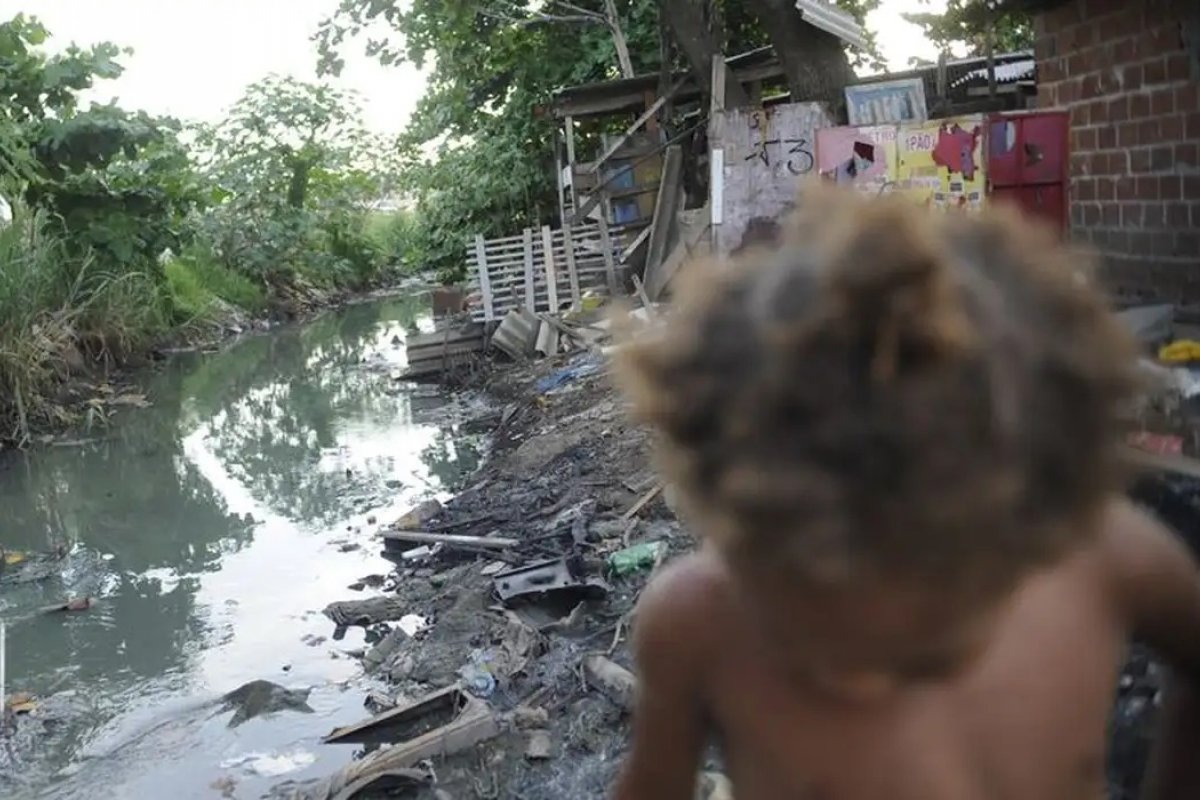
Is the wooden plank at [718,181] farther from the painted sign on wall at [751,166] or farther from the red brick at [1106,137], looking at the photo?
the red brick at [1106,137]

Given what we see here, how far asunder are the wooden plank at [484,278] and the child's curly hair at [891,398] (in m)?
12.5

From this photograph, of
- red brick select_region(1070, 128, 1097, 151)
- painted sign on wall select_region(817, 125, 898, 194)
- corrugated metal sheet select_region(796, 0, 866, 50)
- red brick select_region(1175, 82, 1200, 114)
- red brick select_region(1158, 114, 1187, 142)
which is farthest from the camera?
corrugated metal sheet select_region(796, 0, 866, 50)

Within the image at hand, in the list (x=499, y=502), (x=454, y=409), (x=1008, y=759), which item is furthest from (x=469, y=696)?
(x=454, y=409)

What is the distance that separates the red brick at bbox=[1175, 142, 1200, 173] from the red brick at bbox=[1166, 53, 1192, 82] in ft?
0.66

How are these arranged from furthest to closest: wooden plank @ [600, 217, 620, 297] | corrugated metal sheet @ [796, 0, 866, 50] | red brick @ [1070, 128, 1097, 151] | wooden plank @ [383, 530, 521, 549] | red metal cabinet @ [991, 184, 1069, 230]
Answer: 1. wooden plank @ [600, 217, 620, 297]
2. corrugated metal sheet @ [796, 0, 866, 50]
3. wooden plank @ [383, 530, 521, 549]
4. red metal cabinet @ [991, 184, 1069, 230]
5. red brick @ [1070, 128, 1097, 151]

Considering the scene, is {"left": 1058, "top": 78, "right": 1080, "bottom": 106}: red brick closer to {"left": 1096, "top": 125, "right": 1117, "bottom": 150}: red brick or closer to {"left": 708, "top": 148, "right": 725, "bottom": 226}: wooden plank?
{"left": 1096, "top": 125, "right": 1117, "bottom": 150}: red brick

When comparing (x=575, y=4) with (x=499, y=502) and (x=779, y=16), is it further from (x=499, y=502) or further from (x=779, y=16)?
(x=499, y=502)

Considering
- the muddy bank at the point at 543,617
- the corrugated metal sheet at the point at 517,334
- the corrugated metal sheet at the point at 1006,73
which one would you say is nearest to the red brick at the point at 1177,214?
the muddy bank at the point at 543,617

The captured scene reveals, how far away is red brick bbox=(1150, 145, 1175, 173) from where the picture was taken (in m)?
3.70

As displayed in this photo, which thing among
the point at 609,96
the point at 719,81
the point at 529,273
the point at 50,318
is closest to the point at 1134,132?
the point at 719,81

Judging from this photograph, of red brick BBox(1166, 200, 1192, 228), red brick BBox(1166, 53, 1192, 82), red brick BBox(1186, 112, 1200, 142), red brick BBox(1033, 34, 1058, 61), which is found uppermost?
red brick BBox(1033, 34, 1058, 61)

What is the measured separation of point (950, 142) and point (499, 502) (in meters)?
3.48

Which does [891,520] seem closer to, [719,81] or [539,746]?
[539,746]

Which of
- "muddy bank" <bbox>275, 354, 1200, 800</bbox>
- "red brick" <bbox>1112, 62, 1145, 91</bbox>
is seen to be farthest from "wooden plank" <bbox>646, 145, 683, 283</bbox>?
"red brick" <bbox>1112, 62, 1145, 91</bbox>
